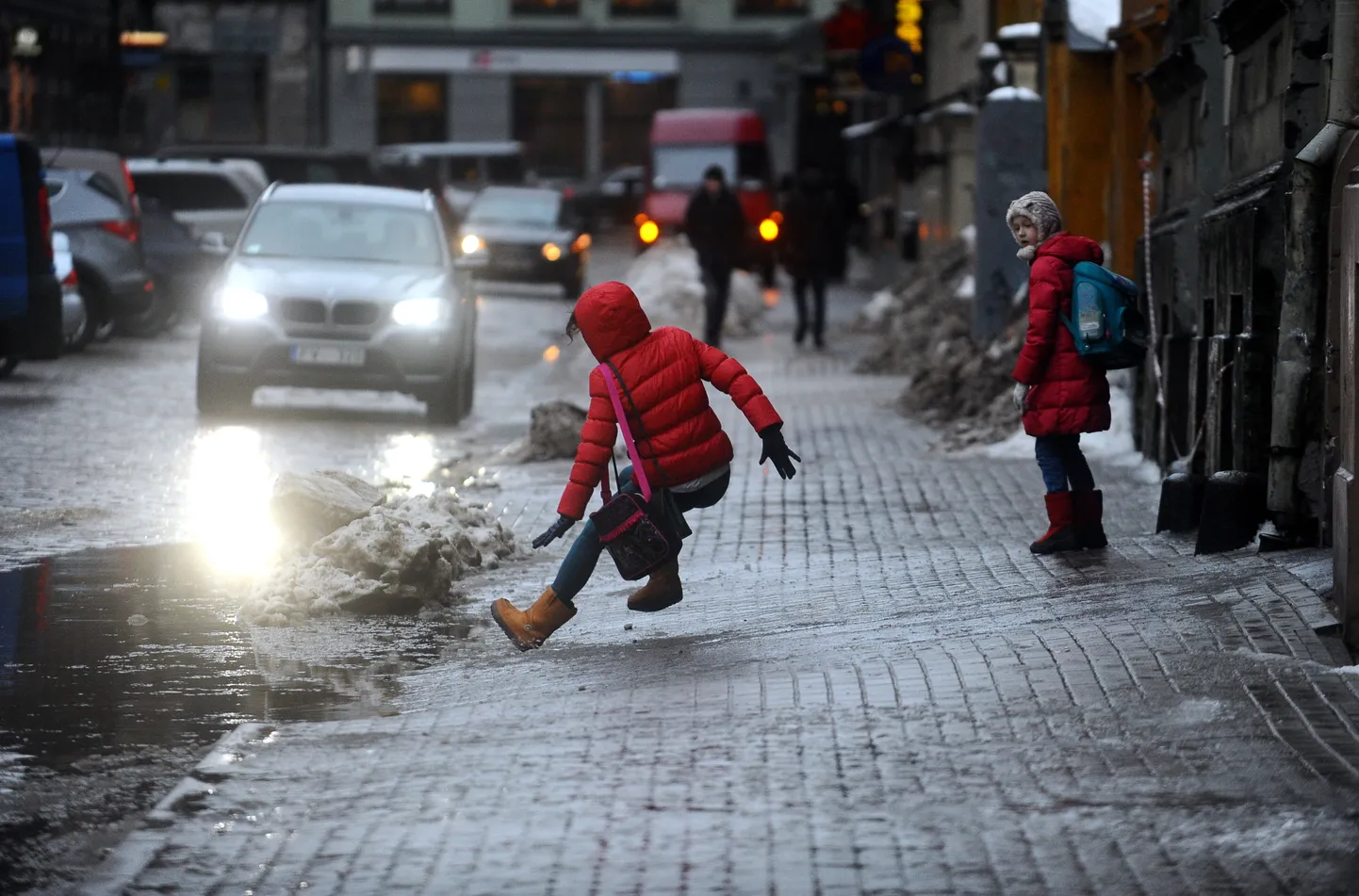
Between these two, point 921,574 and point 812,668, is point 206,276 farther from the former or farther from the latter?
point 812,668

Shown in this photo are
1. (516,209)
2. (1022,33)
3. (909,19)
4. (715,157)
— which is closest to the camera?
(1022,33)

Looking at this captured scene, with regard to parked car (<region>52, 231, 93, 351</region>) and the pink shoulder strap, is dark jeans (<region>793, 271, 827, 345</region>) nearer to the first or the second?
parked car (<region>52, 231, 93, 351</region>)

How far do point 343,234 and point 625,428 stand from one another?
33.4 ft

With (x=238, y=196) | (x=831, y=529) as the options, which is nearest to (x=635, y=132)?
(x=238, y=196)

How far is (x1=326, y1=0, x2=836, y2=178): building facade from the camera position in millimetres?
67062

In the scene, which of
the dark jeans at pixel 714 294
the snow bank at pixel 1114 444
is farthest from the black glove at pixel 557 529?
the dark jeans at pixel 714 294

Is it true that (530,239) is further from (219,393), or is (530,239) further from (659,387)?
(659,387)

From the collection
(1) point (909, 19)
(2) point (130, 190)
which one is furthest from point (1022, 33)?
(1) point (909, 19)

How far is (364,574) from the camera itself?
30.2 feet

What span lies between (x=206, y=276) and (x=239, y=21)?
131ft

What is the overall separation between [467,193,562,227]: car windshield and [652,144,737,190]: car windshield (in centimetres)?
666

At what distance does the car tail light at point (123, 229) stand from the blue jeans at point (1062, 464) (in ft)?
50.7

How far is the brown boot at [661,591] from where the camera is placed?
8.59 metres

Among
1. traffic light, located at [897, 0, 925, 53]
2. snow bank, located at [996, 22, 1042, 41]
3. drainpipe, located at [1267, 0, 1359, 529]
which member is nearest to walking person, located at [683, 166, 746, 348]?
snow bank, located at [996, 22, 1042, 41]
